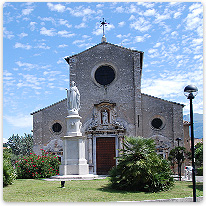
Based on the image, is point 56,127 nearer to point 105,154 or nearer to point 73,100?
point 105,154

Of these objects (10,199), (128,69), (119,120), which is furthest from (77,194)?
(128,69)

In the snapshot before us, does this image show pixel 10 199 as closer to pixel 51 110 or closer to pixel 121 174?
pixel 121 174

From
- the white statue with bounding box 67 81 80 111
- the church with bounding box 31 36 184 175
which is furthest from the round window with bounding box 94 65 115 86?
the white statue with bounding box 67 81 80 111

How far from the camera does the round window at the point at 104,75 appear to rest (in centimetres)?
2281

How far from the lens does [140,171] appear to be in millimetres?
10398

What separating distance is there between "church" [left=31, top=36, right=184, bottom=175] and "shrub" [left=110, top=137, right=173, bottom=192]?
10056 millimetres

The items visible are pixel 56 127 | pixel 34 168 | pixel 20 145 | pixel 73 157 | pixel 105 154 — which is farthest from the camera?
pixel 20 145

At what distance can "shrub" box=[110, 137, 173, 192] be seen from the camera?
10438mm

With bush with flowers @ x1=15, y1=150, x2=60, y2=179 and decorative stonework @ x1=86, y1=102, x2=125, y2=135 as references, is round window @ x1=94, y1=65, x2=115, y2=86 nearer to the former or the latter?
decorative stonework @ x1=86, y1=102, x2=125, y2=135

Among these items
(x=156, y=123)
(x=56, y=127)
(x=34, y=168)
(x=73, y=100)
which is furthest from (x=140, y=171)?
(x=56, y=127)

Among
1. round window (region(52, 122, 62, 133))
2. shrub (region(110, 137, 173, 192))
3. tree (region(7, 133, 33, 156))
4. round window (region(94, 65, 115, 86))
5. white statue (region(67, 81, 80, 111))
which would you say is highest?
round window (region(94, 65, 115, 86))

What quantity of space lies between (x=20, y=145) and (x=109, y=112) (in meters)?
28.9

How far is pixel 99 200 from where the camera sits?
8.62 meters

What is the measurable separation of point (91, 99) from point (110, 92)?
5.34 feet
